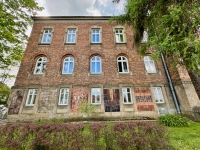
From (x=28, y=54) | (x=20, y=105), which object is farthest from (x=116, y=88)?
(x=28, y=54)

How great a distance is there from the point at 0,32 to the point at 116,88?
11667 mm

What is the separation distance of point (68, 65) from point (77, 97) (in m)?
4.01

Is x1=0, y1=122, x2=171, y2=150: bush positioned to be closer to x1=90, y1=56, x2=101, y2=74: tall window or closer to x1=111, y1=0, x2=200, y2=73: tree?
x1=111, y1=0, x2=200, y2=73: tree

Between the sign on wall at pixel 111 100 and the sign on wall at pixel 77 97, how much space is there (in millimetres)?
2079

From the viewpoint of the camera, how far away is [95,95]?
10.9 metres

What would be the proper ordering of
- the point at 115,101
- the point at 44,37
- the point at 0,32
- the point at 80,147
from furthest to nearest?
the point at 44,37, the point at 115,101, the point at 0,32, the point at 80,147

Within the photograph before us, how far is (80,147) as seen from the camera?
123 inches

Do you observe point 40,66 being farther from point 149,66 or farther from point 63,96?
point 149,66

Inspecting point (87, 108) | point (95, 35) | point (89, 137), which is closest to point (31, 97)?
point (87, 108)

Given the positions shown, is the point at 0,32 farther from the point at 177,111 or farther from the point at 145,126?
the point at 177,111

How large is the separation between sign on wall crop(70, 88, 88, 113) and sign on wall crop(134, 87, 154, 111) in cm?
531

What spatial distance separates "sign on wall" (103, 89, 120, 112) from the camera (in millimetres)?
10391

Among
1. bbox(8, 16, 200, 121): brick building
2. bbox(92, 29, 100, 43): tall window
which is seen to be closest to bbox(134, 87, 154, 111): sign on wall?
bbox(8, 16, 200, 121): brick building

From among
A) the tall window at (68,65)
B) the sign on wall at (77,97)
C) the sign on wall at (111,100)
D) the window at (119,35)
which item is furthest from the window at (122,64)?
the tall window at (68,65)
